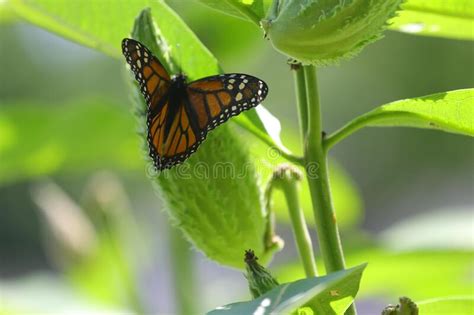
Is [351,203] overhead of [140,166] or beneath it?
beneath

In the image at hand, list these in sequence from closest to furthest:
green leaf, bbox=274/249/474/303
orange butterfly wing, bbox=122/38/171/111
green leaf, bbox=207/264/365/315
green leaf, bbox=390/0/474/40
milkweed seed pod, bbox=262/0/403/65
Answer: green leaf, bbox=207/264/365/315 → milkweed seed pod, bbox=262/0/403/65 → orange butterfly wing, bbox=122/38/171/111 → green leaf, bbox=390/0/474/40 → green leaf, bbox=274/249/474/303

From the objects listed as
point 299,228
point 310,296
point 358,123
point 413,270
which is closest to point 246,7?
point 358,123

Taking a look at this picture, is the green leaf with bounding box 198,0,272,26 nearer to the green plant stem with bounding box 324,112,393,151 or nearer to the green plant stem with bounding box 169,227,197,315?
the green plant stem with bounding box 324,112,393,151

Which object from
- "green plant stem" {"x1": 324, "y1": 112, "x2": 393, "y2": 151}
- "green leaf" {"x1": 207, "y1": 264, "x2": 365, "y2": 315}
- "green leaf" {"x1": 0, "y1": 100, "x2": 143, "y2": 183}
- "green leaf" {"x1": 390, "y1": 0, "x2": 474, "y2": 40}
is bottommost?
"green leaf" {"x1": 207, "y1": 264, "x2": 365, "y2": 315}

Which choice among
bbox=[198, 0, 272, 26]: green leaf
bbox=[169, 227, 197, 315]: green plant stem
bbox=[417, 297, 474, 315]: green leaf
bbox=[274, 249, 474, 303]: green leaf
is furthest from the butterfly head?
bbox=[169, 227, 197, 315]: green plant stem

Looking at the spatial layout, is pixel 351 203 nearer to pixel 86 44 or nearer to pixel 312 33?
pixel 86 44

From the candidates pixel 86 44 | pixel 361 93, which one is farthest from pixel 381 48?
pixel 86 44

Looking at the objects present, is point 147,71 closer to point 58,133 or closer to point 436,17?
point 436,17
